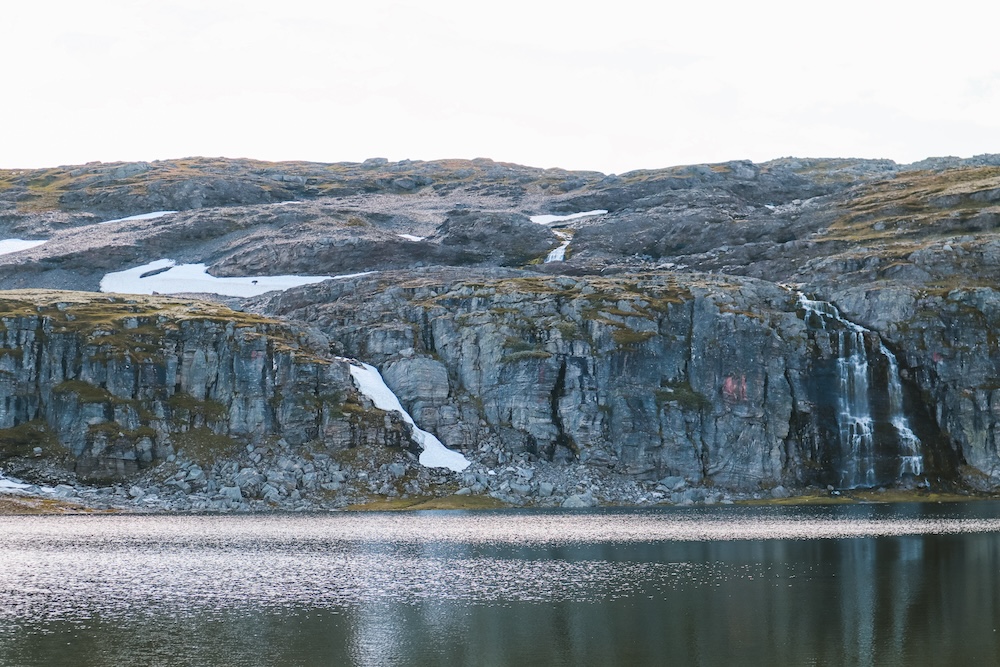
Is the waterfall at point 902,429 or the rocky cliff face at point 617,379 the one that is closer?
the rocky cliff face at point 617,379

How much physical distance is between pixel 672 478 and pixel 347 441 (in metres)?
42.8

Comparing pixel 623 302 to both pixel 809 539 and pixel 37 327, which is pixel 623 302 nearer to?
pixel 809 539

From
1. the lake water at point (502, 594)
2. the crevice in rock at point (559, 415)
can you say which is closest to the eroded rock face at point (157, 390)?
the crevice in rock at point (559, 415)

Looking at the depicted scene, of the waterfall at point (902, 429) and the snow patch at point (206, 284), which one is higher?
the snow patch at point (206, 284)

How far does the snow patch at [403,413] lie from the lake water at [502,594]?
34478 mm

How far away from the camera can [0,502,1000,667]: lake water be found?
145 feet

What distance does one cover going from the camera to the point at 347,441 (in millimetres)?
130750

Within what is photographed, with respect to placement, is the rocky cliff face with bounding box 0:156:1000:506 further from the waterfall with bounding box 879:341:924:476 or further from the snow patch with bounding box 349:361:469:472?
the snow patch with bounding box 349:361:469:472

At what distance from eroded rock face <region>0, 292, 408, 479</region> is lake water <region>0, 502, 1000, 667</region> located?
29634 mm

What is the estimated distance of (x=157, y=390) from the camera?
431 feet

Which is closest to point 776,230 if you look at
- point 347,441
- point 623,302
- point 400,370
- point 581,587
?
point 623,302

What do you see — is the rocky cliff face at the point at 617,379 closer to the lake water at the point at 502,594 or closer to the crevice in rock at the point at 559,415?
the crevice in rock at the point at 559,415

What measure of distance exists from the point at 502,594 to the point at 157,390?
85.1m

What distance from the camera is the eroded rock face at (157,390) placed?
124625mm
